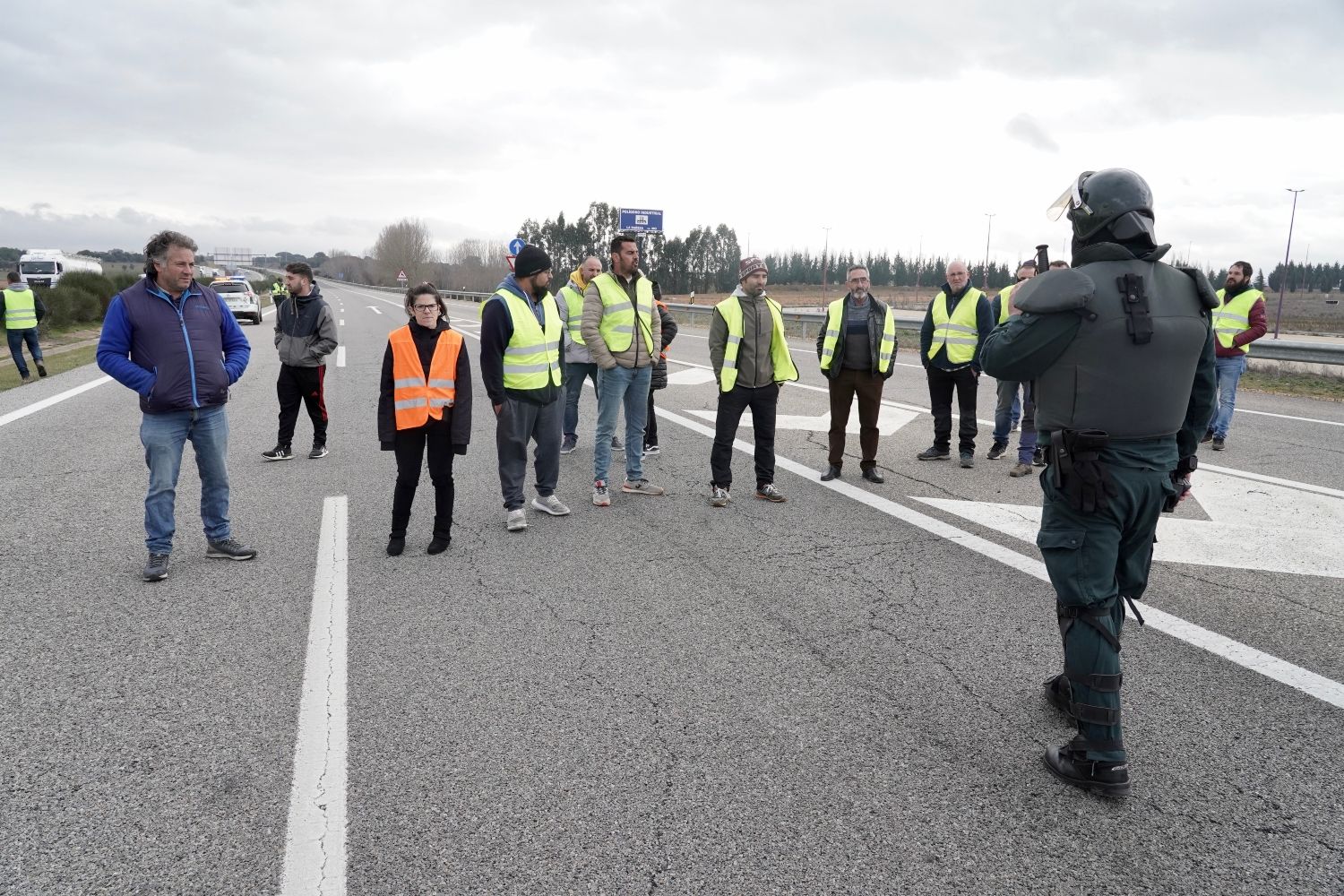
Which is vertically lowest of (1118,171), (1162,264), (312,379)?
(312,379)

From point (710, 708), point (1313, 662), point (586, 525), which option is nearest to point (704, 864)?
point (710, 708)

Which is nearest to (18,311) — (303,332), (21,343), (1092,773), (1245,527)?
(21,343)

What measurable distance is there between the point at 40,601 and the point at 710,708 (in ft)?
12.9

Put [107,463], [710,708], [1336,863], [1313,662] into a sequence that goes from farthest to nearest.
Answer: [107,463]
[1313,662]
[710,708]
[1336,863]

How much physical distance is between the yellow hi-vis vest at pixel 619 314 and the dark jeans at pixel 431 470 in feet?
5.82

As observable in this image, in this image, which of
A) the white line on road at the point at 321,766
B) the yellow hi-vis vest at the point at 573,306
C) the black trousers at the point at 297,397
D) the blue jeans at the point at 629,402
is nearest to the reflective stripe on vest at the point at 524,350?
the blue jeans at the point at 629,402

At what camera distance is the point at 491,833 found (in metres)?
2.71

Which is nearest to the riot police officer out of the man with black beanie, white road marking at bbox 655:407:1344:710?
white road marking at bbox 655:407:1344:710

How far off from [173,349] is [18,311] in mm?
14104

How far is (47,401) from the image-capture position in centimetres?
1246

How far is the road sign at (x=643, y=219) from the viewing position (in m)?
34.5

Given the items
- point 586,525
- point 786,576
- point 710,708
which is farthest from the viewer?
point 586,525

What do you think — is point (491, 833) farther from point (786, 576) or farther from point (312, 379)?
point (312, 379)

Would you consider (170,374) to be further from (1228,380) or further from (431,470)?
(1228,380)
